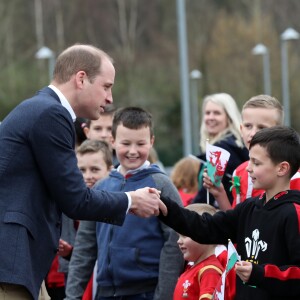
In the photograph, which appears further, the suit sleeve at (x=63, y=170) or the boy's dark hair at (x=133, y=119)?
the boy's dark hair at (x=133, y=119)

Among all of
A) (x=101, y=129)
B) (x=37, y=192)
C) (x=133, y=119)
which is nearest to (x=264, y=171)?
(x=37, y=192)

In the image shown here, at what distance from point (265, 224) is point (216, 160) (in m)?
1.13

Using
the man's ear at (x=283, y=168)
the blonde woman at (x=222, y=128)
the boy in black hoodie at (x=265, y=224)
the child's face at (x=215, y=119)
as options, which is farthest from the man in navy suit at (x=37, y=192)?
the child's face at (x=215, y=119)

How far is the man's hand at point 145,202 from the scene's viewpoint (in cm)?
541

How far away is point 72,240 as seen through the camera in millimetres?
7500

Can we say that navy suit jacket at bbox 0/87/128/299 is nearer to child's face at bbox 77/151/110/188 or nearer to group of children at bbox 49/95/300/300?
group of children at bbox 49/95/300/300

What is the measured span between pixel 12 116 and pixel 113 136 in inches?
68.6

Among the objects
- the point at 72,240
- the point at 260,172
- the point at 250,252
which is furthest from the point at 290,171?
the point at 72,240

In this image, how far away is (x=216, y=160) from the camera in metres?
6.16

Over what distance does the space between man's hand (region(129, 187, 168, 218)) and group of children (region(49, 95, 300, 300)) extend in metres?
0.14

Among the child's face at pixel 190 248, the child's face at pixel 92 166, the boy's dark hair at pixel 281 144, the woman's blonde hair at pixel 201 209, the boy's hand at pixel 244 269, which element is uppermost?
the boy's dark hair at pixel 281 144

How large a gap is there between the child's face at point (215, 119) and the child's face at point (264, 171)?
2.79 m

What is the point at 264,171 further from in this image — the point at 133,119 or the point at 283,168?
the point at 133,119

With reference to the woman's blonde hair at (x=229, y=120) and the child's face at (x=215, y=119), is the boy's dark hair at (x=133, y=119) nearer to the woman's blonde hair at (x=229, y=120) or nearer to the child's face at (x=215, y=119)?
the woman's blonde hair at (x=229, y=120)
